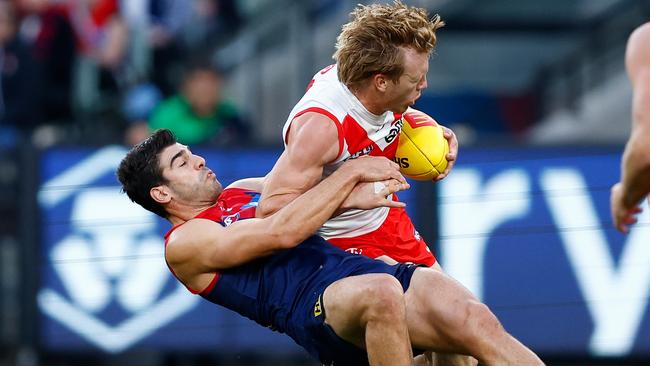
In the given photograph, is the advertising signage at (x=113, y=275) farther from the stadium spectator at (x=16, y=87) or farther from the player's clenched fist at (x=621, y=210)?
the player's clenched fist at (x=621, y=210)

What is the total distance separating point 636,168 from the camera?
559 cm

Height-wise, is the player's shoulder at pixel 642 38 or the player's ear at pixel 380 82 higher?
the player's shoulder at pixel 642 38

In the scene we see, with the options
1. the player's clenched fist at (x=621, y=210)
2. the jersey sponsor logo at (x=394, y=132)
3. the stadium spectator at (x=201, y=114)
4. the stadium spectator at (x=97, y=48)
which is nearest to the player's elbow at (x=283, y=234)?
the jersey sponsor logo at (x=394, y=132)

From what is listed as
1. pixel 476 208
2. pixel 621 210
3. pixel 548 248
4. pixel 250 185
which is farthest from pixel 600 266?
pixel 621 210

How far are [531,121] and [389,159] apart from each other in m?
7.97

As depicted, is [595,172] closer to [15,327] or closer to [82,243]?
[82,243]

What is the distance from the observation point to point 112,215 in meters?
10.7

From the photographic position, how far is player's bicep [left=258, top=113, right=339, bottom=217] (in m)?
6.39

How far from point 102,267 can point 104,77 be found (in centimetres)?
231

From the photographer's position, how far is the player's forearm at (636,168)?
5.54 meters

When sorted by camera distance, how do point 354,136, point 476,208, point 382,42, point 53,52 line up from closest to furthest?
1. point 382,42
2. point 354,136
3. point 476,208
4. point 53,52

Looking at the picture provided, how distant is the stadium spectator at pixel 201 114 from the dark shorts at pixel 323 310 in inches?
187

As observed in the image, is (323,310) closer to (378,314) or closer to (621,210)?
(378,314)

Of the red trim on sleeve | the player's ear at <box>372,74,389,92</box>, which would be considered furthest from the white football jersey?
the red trim on sleeve
